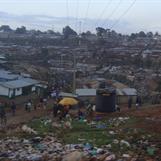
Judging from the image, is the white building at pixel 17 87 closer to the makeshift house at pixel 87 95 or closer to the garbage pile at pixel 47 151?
the makeshift house at pixel 87 95

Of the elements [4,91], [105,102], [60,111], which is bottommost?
[4,91]

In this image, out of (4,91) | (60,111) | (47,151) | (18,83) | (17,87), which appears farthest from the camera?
(18,83)

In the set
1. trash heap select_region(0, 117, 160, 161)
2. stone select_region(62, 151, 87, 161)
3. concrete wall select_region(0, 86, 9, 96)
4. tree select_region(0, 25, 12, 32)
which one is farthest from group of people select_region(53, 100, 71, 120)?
tree select_region(0, 25, 12, 32)

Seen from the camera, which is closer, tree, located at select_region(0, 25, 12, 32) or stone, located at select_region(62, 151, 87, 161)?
stone, located at select_region(62, 151, 87, 161)

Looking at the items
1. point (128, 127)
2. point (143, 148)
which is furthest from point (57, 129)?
point (143, 148)

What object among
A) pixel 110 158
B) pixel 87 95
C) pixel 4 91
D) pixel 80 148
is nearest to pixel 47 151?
pixel 80 148

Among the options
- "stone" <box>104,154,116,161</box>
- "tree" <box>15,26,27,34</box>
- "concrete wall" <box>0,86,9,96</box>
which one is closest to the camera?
"stone" <box>104,154,116,161</box>

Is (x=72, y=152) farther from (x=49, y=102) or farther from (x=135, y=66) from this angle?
(x=135, y=66)

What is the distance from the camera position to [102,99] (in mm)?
25031

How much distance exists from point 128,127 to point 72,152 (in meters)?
5.11

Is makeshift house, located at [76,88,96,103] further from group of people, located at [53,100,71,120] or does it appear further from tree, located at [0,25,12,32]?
tree, located at [0,25,12,32]

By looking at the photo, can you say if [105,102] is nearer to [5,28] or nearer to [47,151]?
[47,151]

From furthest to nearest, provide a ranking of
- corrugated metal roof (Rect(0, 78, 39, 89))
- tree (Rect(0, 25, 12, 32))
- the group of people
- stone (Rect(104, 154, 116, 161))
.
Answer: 1. tree (Rect(0, 25, 12, 32))
2. corrugated metal roof (Rect(0, 78, 39, 89))
3. the group of people
4. stone (Rect(104, 154, 116, 161))

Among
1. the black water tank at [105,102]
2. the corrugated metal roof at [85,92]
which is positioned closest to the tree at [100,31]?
the corrugated metal roof at [85,92]
